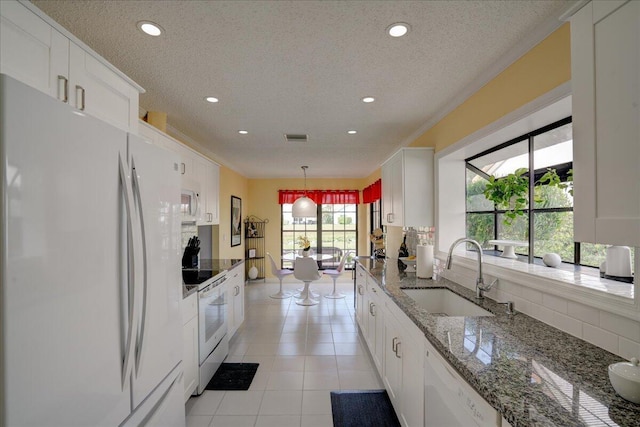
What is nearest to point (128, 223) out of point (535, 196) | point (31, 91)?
point (31, 91)

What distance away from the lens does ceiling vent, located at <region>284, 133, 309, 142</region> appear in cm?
351

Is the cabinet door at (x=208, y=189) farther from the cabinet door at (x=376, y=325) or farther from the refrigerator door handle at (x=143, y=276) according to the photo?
the refrigerator door handle at (x=143, y=276)

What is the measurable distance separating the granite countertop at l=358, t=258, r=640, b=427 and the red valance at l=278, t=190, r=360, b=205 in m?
5.41

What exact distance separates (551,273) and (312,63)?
6.13 feet

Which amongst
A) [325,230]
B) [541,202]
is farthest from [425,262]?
[325,230]

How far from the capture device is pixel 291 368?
2859 mm

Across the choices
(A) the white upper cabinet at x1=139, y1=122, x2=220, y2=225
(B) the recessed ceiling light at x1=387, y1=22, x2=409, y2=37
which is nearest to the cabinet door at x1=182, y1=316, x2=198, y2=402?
(A) the white upper cabinet at x1=139, y1=122, x2=220, y2=225

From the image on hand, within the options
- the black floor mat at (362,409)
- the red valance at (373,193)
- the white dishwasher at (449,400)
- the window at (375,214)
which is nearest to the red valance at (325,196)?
the red valance at (373,193)

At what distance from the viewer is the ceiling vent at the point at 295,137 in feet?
11.5

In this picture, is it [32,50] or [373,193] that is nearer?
[32,50]

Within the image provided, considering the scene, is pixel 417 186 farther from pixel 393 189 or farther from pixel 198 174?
pixel 198 174

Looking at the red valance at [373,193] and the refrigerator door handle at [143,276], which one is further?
the red valance at [373,193]

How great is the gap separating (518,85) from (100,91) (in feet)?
7.62

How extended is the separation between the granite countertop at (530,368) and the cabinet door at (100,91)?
1974 mm
